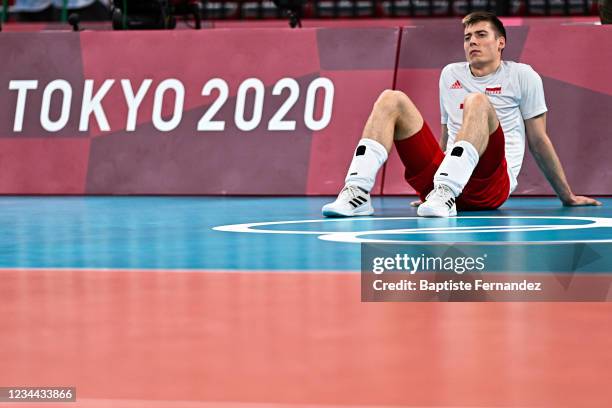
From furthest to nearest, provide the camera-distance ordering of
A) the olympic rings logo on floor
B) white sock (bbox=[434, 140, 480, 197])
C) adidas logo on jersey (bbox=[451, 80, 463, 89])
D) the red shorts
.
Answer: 1. adidas logo on jersey (bbox=[451, 80, 463, 89])
2. the red shorts
3. white sock (bbox=[434, 140, 480, 197])
4. the olympic rings logo on floor

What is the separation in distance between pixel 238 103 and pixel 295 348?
18.8 feet

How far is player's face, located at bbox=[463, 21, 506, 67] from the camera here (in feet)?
20.5

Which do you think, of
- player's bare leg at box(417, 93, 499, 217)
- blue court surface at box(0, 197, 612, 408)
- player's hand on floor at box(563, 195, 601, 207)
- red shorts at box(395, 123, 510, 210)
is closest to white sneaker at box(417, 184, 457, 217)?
player's bare leg at box(417, 93, 499, 217)

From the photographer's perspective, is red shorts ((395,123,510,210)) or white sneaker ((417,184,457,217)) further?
red shorts ((395,123,510,210))

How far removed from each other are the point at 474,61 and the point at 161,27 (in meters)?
5.14

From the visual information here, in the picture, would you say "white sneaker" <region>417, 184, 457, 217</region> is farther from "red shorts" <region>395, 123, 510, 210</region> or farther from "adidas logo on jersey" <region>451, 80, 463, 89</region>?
"adidas logo on jersey" <region>451, 80, 463, 89</region>

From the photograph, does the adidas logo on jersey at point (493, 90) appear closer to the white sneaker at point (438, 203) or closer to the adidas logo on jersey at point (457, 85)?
the adidas logo on jersey at point (457, 85)

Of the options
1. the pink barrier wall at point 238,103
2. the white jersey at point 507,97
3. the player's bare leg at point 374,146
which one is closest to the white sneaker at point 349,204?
the player's bare leg at point 374,146

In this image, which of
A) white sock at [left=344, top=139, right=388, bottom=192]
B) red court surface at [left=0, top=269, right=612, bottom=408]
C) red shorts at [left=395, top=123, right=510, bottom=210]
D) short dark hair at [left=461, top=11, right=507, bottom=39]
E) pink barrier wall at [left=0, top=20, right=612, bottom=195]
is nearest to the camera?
red court surface at [left=0, top=269, right=612, bottom=408]

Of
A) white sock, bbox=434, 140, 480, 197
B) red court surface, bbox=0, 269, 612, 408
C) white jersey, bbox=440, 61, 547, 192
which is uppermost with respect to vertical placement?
white jersey, bbox=440, 61, 547, 192

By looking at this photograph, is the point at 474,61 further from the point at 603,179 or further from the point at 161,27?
the point at 161,27

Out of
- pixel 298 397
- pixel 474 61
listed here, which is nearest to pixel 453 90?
pixel 474 61

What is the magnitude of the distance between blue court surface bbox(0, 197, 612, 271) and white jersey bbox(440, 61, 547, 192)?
39 centimetres

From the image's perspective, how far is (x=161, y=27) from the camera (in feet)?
35.9
